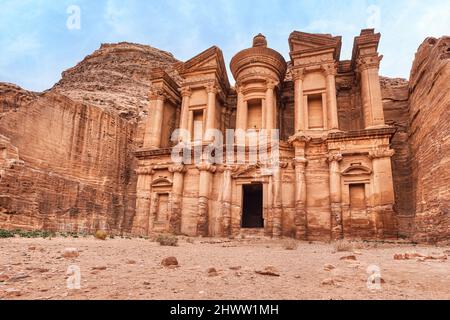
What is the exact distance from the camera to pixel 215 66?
20234 mm

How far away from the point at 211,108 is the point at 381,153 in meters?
10.7

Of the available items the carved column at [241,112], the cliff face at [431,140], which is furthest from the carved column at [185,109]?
the cliff face at [431,140]

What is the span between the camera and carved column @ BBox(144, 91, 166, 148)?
20.6m

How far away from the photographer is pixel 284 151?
17.0m

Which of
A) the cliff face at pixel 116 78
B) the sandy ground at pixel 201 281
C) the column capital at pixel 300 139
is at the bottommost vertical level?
the sandy ground at pixel 201 281

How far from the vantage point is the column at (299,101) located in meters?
17.4

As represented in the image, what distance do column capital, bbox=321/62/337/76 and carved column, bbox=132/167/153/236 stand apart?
13060mm

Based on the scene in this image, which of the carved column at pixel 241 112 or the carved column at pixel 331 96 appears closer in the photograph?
the carved column at pixel 331 96

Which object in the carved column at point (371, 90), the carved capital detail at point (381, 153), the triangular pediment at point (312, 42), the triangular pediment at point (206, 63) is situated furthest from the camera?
the triangular pediment at point (206, 63)

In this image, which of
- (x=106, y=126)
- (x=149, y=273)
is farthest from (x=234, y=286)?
(x=106, y=126)

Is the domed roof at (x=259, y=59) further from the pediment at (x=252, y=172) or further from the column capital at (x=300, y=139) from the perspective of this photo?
the pediment at (x=252, y=172)

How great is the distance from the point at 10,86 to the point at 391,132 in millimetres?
25306

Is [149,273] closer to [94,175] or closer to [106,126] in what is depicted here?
[94,175]

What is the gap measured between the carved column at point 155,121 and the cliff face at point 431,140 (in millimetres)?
16064
